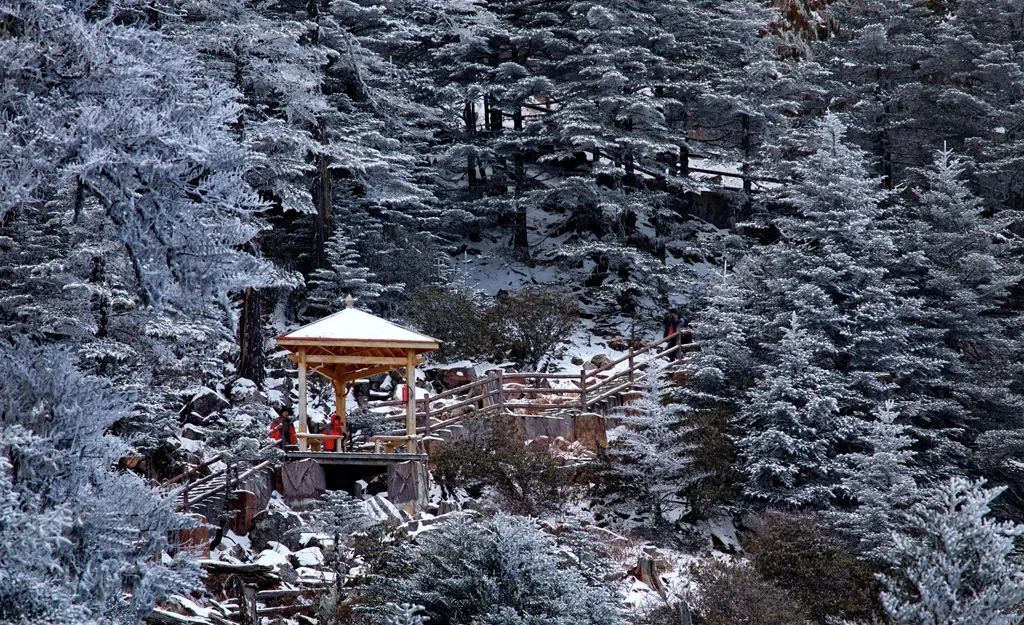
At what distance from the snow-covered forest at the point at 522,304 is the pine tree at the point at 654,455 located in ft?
0.24

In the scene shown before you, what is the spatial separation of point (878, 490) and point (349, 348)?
9.09 metres

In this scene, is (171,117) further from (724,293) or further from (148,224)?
(724,293)

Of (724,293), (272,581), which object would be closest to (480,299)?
(724,293)

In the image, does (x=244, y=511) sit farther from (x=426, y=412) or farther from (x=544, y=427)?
(x=544, y=427)

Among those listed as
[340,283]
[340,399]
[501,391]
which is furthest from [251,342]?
[501,391]

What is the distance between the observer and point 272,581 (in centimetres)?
1670

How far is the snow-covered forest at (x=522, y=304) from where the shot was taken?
1212cm

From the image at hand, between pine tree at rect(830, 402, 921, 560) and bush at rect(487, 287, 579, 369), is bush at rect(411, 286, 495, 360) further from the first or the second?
pine tree at rect(830, 402, 921, 560)

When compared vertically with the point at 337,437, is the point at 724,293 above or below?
above

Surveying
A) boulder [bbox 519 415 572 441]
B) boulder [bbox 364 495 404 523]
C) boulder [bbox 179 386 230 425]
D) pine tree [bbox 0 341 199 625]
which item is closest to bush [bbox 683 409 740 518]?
boulder [bbox 519 415 572 441]

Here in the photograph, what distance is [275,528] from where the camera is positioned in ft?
60.8

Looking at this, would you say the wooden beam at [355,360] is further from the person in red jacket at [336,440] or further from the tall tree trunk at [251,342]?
the tall tree trunk at [251,342]

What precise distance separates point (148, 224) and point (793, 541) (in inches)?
438

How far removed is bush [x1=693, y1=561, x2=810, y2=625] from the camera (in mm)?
16141
